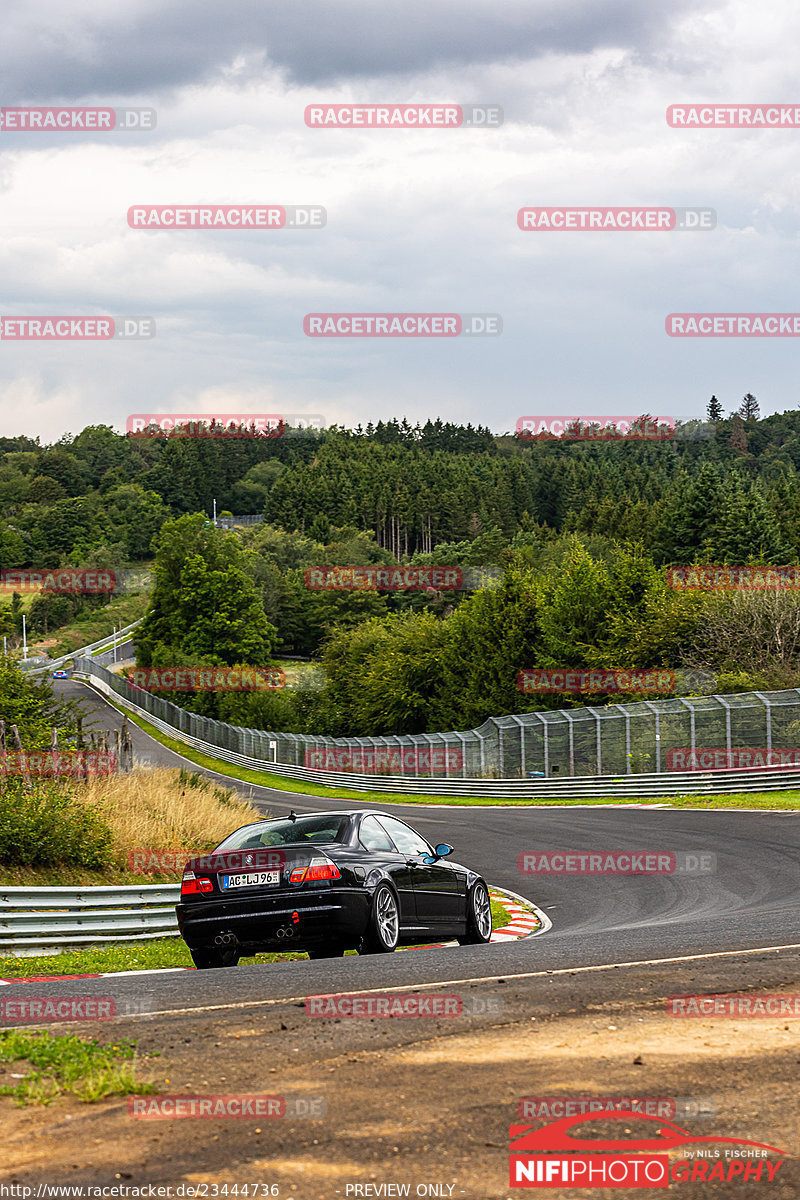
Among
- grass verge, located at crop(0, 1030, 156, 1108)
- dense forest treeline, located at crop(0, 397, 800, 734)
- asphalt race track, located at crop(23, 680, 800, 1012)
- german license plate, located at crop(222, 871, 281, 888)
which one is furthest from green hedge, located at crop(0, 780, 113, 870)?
dense forest treeline, located at crop(0, 397, 800, 734)

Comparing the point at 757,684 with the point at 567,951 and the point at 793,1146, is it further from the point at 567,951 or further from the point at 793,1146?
the point at 793,1146

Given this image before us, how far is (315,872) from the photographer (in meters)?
10.6

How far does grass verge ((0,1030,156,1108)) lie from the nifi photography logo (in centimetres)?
181

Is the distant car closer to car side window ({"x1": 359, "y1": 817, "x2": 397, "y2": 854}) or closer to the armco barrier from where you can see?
car side window ({"x1": 359, "y1": 817, "x2": 397, "y2": 854})

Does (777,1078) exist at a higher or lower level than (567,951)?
higher

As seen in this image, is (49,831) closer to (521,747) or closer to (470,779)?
(521,747)

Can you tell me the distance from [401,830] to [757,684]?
30.6m

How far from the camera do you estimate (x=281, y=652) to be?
5364 inches

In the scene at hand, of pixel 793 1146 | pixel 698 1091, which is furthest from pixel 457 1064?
pixel 793 1146

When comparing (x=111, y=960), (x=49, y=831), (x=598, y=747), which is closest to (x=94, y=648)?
(x=598, y=747)

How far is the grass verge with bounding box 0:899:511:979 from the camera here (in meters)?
11.7

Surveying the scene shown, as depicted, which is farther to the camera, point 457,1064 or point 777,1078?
point 457,1064

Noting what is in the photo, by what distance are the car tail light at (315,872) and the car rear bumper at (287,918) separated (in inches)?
4.3

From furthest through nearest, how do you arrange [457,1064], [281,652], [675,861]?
1. [281,652]
2. [675,861]
3. [457,1064]
